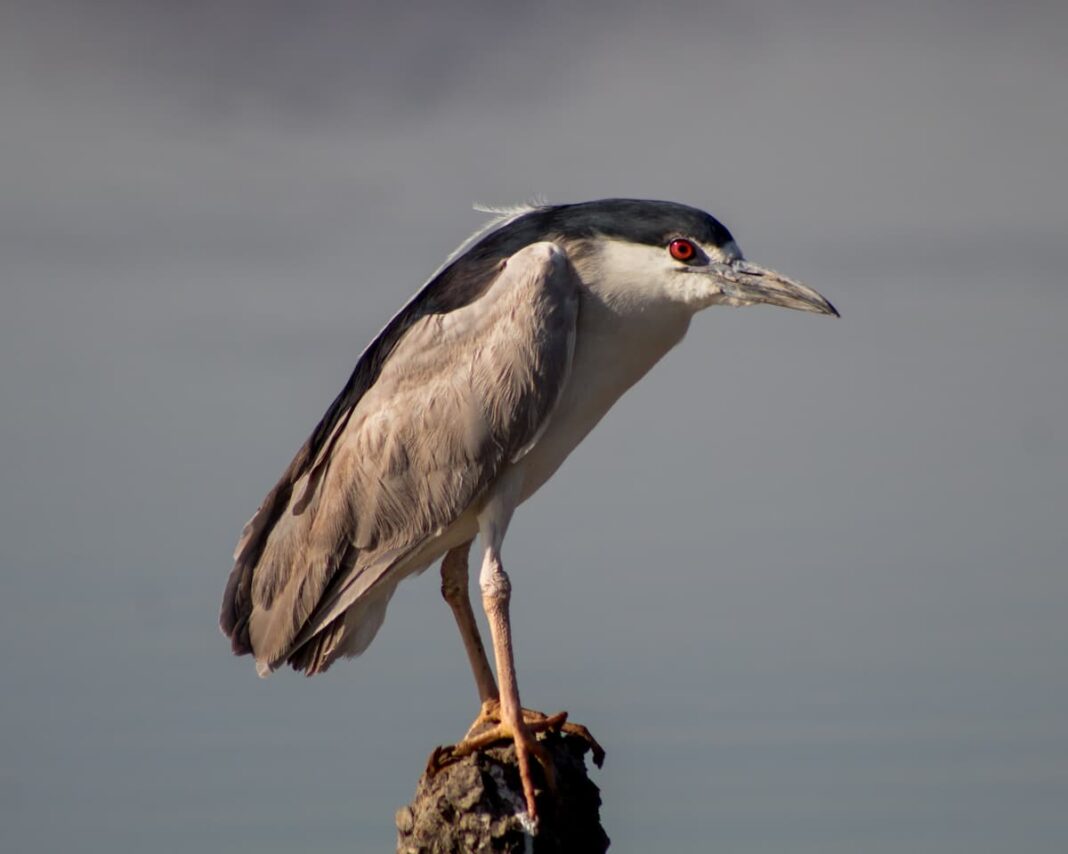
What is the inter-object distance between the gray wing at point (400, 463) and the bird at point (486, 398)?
0.01 metres

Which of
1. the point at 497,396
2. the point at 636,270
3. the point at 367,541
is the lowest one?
the point at 367,541

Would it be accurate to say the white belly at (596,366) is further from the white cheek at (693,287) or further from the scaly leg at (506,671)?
the scaly leg at (506,671)

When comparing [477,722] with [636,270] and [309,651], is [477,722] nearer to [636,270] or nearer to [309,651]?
[309,651]

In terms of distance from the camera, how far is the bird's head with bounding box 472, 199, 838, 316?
9.36 m

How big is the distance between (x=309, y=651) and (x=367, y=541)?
2.88ft

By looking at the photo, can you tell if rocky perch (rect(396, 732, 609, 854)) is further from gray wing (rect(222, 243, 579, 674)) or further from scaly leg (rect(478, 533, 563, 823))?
gray wing (rect(222, 243, 579, 674))

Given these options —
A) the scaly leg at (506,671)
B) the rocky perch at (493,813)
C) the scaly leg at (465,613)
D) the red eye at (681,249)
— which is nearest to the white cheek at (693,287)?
the red eye at (681,249)

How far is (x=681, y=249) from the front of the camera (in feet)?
30.7

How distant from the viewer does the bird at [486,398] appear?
9219 millimetres

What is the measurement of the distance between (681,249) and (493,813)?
3566 millimetres

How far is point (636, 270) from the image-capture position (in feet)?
30.7

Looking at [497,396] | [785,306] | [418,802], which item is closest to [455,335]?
[497,396]

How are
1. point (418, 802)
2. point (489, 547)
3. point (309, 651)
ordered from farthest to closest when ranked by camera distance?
point (309, 651), point (489, 547), point (418, 802)

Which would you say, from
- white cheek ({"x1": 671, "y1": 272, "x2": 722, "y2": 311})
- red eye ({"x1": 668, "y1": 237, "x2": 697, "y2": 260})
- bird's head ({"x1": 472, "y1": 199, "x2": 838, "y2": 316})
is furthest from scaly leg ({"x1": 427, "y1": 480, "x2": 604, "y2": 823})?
red eye ({"x1": 668, "y1": 237, "x2": 697, "y2": 260})
